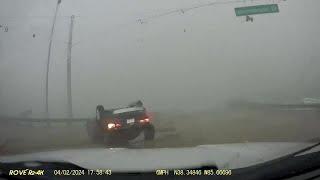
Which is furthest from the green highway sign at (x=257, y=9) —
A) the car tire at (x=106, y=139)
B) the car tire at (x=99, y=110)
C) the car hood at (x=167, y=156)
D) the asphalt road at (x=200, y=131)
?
the car tire at (x=106, y=139)

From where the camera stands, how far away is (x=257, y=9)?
209 inches

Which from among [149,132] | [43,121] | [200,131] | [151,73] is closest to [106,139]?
[149,132]

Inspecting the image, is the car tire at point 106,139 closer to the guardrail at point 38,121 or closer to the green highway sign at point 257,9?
the guardrail at point 38,121

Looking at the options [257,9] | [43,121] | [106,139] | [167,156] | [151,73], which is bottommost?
[167,156]

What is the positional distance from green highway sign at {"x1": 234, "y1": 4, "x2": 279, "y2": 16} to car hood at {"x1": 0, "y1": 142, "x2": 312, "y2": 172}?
132 cm

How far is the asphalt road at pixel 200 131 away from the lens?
16.2 ft

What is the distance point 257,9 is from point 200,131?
52.4 inches

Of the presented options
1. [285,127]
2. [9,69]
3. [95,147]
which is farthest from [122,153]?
[285,127]

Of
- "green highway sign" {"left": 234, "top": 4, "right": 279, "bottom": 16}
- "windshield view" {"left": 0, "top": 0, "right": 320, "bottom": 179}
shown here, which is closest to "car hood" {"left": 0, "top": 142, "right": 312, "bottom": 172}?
"windshield view" {"left": 0, "top": 0, "right": 320, "bottom": 179}

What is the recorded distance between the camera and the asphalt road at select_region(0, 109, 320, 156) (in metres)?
4.95

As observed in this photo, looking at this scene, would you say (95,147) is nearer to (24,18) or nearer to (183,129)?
(183,129)

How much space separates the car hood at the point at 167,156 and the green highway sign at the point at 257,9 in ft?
4.32

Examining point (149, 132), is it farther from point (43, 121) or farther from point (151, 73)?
point (43, 121)

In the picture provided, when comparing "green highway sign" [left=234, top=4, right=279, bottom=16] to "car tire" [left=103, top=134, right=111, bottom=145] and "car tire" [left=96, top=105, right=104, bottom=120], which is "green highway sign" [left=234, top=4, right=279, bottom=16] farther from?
"car tire" [left=103, top=134, right=111, bottom=145]
